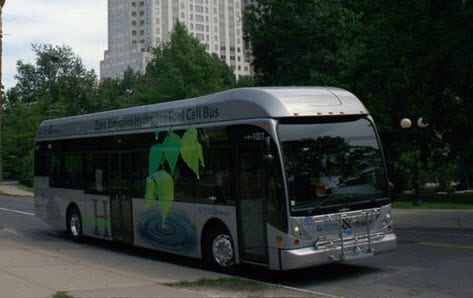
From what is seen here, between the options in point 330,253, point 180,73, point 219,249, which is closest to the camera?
point 330,253

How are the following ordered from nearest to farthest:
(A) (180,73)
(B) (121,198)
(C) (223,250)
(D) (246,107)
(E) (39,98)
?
1. (D) (246,107)
2. (C) (223,250)
3. (B) (121,198)
4. (A) (180,73)
5. (E) (39,98)

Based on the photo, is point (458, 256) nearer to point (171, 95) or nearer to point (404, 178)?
point (404, 178)

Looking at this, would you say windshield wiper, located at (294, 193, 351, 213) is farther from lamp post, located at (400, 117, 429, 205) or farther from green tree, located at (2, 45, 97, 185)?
green tree, located at (2, 45, 97, 185)

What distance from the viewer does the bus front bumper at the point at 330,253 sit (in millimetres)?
9938

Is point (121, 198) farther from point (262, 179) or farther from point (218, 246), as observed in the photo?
point (262, 179)

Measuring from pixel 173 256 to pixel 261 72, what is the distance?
28.8 meters

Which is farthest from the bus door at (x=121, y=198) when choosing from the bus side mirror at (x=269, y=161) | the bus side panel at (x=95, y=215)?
the bus side mirror at (x=269, y=161)

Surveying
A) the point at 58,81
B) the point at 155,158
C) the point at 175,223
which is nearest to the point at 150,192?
the point at 155,158

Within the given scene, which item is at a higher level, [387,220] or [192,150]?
[192,150]

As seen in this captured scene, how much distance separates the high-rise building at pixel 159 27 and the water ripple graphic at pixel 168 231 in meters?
156

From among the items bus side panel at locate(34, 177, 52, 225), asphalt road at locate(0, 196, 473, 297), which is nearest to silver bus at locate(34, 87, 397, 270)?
asphalt road at locate(0, 196, 473, 297)

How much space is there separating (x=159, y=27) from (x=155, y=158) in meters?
171

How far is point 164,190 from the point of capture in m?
13.3

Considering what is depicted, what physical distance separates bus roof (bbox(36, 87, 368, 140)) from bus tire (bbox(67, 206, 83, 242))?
340 cm
